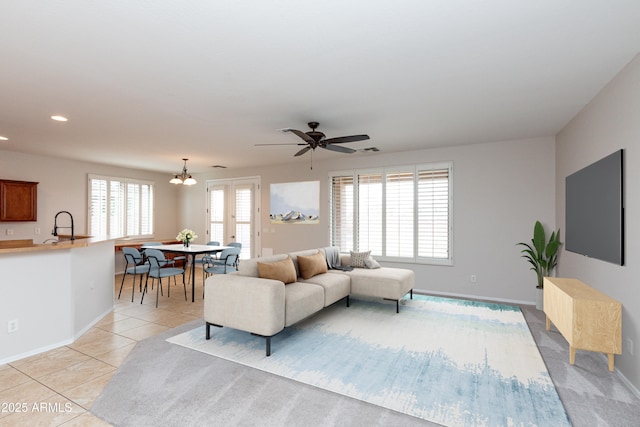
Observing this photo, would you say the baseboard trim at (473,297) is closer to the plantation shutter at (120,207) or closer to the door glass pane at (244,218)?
the door glass pane at (244,218)

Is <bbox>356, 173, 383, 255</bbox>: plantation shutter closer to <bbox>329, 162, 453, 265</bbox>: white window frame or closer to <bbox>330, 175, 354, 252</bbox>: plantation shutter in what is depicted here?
<bbox>329, 162, 453, 265</bbox>: white window frame

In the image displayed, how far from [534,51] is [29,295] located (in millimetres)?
5067

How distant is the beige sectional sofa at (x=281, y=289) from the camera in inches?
130

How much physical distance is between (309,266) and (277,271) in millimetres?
800

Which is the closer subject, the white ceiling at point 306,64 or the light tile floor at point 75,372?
the white ceiling at point 306,64

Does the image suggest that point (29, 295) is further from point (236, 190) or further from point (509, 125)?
point (509, 125)

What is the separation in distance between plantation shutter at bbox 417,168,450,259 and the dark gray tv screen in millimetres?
1923

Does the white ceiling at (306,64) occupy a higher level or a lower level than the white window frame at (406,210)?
higher

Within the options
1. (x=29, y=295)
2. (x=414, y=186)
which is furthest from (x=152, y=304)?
(x=414, y=186)

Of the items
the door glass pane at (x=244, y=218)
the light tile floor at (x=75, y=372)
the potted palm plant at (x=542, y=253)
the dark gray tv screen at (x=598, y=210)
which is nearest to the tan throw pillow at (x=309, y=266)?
the light tile floor at (x=75, y=372)

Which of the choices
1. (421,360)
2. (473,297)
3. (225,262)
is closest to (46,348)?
(225,262)

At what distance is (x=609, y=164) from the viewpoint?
2979 millimetres

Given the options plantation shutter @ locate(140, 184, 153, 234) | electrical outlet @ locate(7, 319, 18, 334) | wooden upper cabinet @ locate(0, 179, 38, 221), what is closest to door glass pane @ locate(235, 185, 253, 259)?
plantation shutter @ locate(140, 184, 153, 234)

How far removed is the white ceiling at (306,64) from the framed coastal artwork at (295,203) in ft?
8.35
